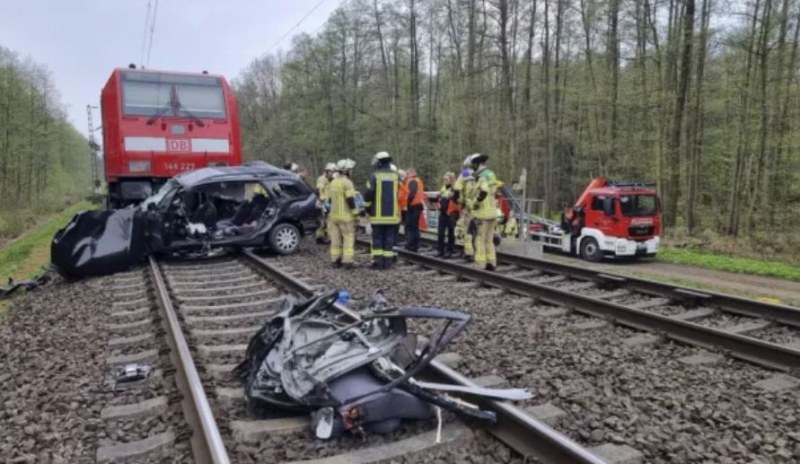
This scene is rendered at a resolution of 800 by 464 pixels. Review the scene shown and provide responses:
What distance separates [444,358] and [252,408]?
5.27 ft

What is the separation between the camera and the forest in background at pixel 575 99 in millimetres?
18969

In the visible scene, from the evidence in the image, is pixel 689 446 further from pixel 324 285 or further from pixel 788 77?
pixel 788 77

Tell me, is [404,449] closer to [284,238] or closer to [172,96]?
[284,238]

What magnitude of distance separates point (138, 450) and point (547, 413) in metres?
2.29

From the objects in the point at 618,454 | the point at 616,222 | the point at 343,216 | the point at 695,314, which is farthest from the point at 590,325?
the point at 616,222

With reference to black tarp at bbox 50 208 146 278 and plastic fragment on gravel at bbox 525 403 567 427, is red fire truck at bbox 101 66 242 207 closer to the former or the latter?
black tarp at bbox 50 208 146 278

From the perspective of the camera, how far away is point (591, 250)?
1436 centimetres

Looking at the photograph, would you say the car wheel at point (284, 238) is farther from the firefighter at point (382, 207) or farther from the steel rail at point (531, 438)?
the steel rail at point (531, 438)

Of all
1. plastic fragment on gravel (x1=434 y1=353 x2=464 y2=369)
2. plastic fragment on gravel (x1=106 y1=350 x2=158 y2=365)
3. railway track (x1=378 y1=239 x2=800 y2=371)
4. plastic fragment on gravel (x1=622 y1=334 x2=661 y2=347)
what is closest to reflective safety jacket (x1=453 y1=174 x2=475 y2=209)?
railway track (x1=378 y1=239 x2=800 y2=371)

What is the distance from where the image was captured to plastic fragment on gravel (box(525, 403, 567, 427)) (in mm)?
3480

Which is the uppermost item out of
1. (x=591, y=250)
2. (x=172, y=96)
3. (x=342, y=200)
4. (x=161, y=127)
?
(x=172, y=96)

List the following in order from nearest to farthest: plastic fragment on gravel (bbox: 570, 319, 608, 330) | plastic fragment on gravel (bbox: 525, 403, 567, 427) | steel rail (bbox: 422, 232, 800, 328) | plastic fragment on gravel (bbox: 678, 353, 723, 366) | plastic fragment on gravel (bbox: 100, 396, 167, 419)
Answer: plastic fragment on gravel (bbox: 525, 403, 567, 427) < plastic fragment on gravel (bbox: 100, 396, 167, 419) < plastic fragment on gravel (bbox: 678, 353, 723, 366) < plastic fragment on gravel (bbox: 570, 319, 608, 330) < steel rail (bbox: 422, 232, 800, 328)

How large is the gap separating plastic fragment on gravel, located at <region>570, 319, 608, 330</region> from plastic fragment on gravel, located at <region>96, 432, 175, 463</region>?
150 inches

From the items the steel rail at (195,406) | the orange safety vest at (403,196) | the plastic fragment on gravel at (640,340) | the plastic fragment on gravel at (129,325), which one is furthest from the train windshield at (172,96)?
the plastic fragment on gravel at (640,340)
